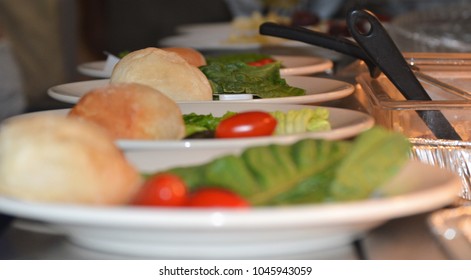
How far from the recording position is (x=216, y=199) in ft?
2.83

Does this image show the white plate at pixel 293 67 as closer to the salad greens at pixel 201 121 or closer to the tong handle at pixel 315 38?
the tong handle at pixel 315 38

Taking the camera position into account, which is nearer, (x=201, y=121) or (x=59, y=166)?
(x=59, y=166)

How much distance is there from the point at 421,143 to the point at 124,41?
5.04m

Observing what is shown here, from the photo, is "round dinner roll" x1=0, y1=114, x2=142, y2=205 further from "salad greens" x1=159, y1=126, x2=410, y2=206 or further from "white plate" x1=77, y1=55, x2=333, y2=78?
"white plate" x1=77, y1=55, x2=333, y2=78

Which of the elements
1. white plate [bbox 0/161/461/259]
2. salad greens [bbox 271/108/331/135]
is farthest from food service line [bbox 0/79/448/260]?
salad greens [bbox 271/108/331/135]

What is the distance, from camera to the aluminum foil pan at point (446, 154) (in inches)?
50.5

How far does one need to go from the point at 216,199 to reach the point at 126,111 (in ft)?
0.95

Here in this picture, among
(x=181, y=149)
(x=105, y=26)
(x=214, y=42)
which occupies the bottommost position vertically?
(x=181, y=149)

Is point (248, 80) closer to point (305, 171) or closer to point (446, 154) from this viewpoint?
point (446, 154)

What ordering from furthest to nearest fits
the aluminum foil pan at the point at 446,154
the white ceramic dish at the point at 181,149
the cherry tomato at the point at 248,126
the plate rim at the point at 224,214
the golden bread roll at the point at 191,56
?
the golden bread roll at the point at 191,56 < the aluminum foil pan at the point at 446,154 < the cherry tomato at the point at 248,126 < the white ceramic dish at the point at 181,149 < the plate rim at the point at 224,214

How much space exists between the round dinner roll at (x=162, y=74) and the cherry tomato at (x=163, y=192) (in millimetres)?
573

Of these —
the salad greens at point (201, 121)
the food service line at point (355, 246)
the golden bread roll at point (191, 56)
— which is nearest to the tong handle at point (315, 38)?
the golden bread roll at point (191, 56)

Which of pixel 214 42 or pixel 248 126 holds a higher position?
pixel 214 42

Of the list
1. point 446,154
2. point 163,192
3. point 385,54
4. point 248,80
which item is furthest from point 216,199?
point 248,80
